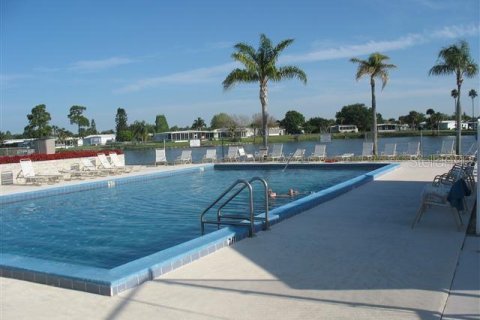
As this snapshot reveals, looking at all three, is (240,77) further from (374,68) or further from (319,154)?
(374,68)

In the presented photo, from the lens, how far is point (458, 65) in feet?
69.0

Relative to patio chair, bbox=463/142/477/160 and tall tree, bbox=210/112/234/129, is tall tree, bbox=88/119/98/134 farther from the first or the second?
patio chair, bbox=463/142/477/160

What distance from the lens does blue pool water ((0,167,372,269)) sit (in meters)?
7.39

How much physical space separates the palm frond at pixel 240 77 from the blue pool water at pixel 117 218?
7.51 metres

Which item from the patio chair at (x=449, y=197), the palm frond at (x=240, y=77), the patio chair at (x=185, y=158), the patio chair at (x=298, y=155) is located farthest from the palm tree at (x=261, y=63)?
the patio chair at (x=449, y=197)

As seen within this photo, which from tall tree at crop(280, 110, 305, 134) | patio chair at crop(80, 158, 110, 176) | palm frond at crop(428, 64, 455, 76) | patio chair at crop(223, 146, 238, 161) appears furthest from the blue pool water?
tall tree at crop(280, 110, 305, 134)

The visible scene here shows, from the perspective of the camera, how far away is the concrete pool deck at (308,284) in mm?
3822

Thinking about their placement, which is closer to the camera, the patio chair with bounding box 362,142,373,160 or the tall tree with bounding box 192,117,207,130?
the patio chair with bounding box 362,142,373,160

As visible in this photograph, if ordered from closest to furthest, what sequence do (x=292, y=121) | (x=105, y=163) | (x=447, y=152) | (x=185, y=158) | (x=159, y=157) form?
(x=447, y=152) → (x=105, y=163) → (x=159, y=157) → (x=185, y=158) → (x=292, y=121)

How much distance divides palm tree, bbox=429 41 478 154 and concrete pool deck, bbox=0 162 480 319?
16418mm

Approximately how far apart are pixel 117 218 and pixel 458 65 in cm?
1736

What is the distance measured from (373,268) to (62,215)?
7784 mm

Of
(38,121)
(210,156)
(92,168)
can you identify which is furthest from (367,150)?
(38,121)

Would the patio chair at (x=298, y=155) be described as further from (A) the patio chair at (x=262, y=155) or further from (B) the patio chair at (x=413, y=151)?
(B) the patio chair at (x=413, y=151)
